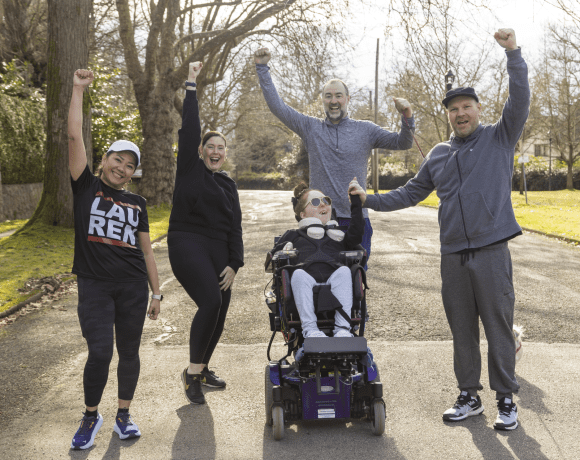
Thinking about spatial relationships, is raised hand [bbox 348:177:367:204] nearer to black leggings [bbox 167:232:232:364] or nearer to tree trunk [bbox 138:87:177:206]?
black leggings [bbox 167:232:232:364]

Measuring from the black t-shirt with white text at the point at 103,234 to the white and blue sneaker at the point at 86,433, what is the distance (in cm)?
94

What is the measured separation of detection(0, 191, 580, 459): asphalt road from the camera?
141 inches

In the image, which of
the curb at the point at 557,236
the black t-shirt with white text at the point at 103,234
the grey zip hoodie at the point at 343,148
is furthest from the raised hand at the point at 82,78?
the curb at the point at 557,236

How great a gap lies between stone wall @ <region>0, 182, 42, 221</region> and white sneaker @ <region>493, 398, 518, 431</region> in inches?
676

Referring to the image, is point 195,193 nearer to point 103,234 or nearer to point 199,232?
point 199,232

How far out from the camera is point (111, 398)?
14.6 feet

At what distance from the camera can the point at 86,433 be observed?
363 cm

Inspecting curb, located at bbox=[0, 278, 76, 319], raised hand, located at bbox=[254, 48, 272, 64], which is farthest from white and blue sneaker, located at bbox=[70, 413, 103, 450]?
curb, located at bbox=[0, 278, 76, 319]

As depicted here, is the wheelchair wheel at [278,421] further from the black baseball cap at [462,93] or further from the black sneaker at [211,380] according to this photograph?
the black baseball cap at [462,93]

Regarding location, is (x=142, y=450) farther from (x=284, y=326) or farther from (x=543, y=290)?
(x=543, y=290)

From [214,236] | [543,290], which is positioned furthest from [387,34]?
[214,236]

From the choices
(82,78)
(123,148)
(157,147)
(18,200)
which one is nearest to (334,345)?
(123,148)

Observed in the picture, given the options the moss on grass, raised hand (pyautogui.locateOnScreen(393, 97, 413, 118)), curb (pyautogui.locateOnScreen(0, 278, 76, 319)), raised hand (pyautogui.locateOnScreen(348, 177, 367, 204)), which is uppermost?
raised hand (pyautogui.locateOnScreen(393, 97, 413, 118))

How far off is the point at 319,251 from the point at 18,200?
17195 mm
